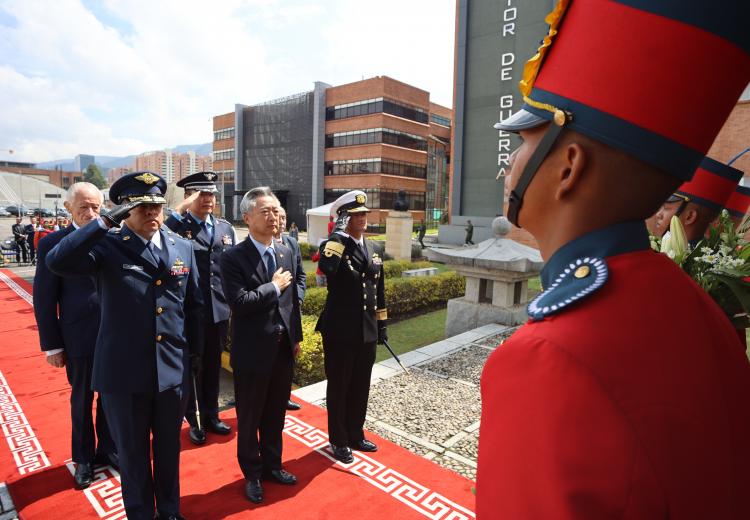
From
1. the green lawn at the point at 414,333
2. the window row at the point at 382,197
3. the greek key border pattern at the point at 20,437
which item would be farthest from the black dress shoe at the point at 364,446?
the window row at the point at 382,197

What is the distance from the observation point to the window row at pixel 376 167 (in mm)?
40156

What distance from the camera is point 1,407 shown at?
473 centimetres

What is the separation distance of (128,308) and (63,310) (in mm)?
1179

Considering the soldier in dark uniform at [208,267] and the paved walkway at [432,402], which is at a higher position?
the soldier in dark uniform at [208,267]

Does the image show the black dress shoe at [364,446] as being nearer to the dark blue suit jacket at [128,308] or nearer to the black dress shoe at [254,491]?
the black dress shoe at [254,491]

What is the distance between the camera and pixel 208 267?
4754mm

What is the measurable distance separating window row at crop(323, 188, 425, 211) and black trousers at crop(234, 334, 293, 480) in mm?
35806

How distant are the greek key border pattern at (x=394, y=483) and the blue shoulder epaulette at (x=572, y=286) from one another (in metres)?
2.67

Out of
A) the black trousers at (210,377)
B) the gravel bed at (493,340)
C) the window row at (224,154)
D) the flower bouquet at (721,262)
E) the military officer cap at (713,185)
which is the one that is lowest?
the gravel bed at (493,340)

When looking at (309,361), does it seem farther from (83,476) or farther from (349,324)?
(83,476)

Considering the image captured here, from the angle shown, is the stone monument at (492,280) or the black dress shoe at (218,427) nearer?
the black dress shoe at (218,427)

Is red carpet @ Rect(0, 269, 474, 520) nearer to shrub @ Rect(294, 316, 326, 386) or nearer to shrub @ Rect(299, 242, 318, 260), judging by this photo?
shrub @ Rect(294, 316, 326, 386)

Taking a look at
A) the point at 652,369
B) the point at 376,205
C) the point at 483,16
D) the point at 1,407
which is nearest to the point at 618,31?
the point at 652,369

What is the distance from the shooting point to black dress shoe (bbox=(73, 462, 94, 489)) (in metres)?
3.40
